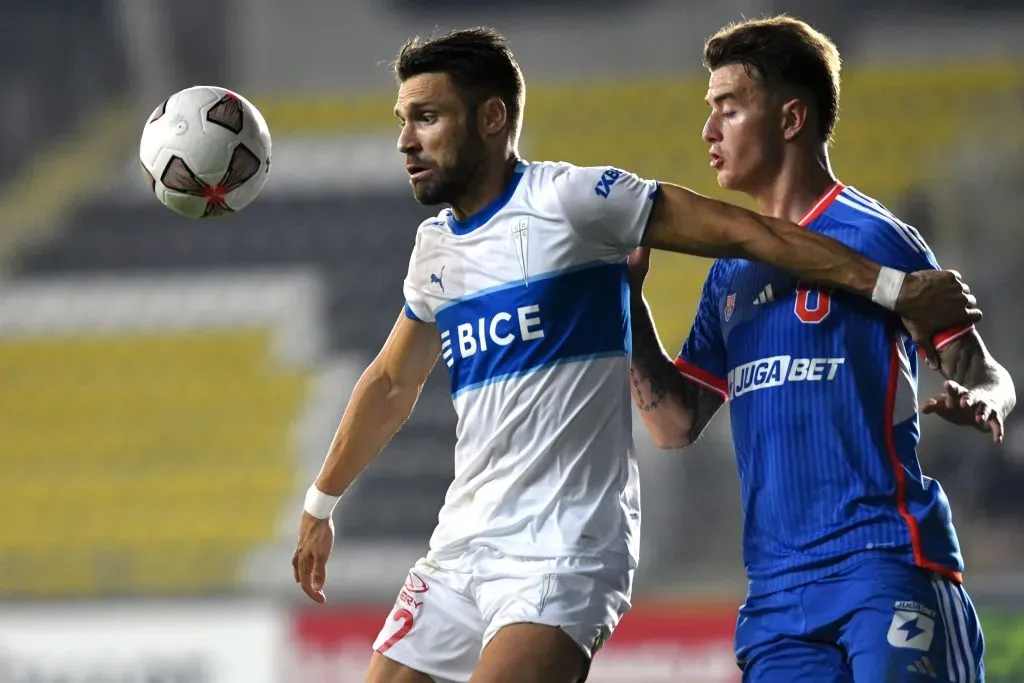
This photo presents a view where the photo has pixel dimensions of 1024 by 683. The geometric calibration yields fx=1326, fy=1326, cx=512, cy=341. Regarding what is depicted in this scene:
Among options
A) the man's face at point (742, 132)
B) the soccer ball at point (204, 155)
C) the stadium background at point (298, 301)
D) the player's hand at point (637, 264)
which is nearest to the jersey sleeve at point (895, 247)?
the man's face at point (742, 132)

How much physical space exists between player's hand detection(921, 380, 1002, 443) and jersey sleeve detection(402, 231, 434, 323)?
1.30 meters

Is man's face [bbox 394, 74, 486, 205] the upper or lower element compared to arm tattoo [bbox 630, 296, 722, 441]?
upper

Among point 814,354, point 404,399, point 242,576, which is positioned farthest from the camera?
point 242,576

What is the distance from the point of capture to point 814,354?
10.1 feet

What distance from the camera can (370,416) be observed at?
3697 millimetres

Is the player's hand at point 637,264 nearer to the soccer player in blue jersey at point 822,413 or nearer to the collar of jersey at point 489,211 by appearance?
the soccer player in blue jersey at point 822,413

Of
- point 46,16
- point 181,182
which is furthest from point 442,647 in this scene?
point 46,16

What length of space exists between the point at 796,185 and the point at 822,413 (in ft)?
2.08

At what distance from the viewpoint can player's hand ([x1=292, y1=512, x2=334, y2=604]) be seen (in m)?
3.59

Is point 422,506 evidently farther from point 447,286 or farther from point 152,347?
point 447,286

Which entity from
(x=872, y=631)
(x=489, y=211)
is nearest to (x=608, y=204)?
(x=489, y=211)

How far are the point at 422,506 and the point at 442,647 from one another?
7.62m

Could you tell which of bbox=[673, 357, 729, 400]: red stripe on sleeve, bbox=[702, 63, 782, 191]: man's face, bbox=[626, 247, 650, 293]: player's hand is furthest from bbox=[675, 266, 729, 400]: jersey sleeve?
bbox=[702, 63, 782, 191]: man's face

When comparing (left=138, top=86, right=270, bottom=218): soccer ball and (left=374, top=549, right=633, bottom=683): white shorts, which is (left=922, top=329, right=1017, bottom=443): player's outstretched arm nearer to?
(left=374, top=549, right=633, bottom=683): white shorts
